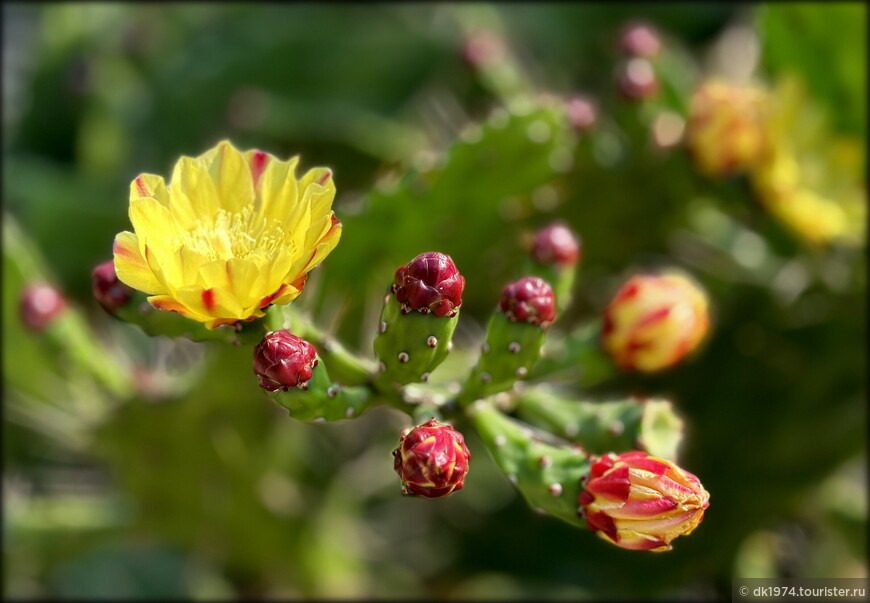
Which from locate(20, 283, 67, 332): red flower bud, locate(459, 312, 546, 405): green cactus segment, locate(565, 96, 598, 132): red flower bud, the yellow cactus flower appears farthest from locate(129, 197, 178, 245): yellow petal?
locate(565, 96, 598, 132): red flower bud

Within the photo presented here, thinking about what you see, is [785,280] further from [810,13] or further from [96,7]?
[96,7]

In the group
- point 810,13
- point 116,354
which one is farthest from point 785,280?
point 116,354

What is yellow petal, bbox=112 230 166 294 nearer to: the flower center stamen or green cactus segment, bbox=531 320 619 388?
the flower center stamen

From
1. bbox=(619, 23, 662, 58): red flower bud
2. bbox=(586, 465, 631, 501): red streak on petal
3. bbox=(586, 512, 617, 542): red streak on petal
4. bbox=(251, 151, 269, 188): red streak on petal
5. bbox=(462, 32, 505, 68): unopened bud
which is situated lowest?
bbox=(586, 512, 617, 542): red streak on petal

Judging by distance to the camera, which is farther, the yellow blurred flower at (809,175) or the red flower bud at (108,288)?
the yellow blurred flower at (809,175)

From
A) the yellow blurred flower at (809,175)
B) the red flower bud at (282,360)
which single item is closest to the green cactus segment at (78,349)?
the red flower bud at (282,360)

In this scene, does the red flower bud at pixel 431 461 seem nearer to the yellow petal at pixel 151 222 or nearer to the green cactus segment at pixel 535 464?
the green cactus segment at pixel 535 464
